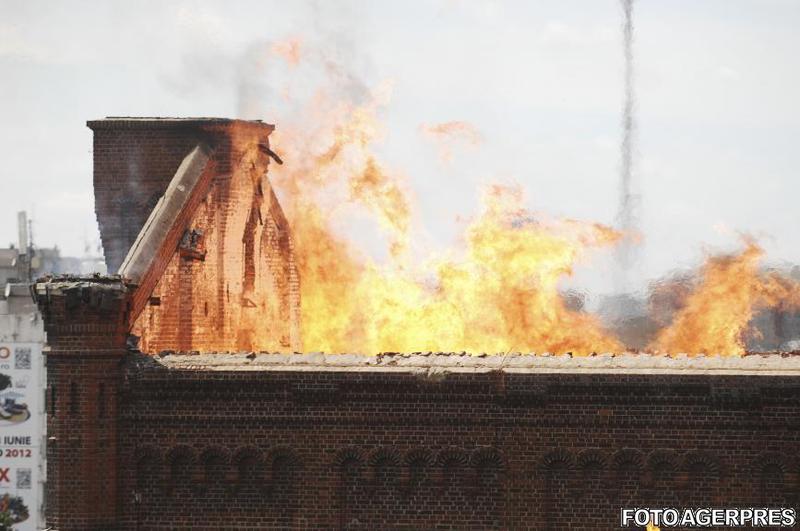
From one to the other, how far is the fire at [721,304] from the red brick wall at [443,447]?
509 cm

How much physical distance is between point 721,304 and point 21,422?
5908 cm

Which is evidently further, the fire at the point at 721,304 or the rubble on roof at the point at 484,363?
the fire at the point at 721,304

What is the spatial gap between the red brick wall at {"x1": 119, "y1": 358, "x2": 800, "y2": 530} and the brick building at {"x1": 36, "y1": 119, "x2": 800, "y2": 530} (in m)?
0.02

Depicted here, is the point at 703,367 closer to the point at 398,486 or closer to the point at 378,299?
the point at 398,486

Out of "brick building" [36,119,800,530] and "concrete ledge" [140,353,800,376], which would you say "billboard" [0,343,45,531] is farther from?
"concrete ledge" [140,353,800,376]

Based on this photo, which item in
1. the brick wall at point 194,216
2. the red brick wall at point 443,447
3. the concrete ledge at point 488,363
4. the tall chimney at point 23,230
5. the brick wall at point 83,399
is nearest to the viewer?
the red brick wall at point 443,447

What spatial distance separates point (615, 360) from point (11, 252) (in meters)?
88.7

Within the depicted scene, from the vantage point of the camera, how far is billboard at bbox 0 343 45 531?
81.1 metres

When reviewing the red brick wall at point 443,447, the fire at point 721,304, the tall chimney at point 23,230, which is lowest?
the red brick wall at point 443,447

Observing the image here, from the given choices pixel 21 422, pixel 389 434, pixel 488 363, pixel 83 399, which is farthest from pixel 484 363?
pixel 21 422

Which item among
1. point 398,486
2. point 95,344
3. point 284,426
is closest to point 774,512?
point 398,486

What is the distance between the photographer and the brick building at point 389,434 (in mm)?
20875

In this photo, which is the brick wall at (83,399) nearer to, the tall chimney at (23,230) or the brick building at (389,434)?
the brick building at (389,434)

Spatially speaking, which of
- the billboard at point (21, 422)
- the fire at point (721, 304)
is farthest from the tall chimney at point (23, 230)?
the fire at point (721, 304)
